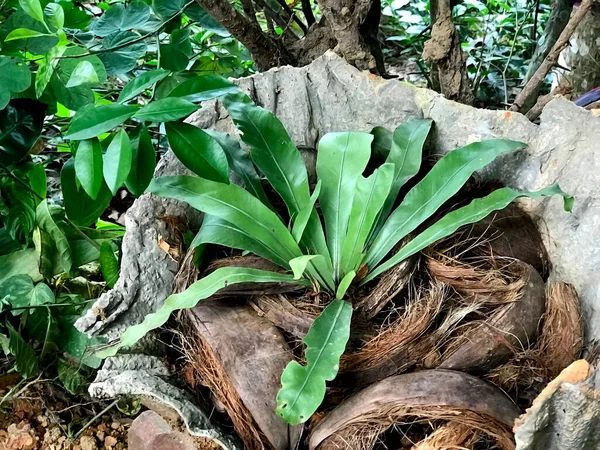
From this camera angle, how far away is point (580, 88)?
4.86 ft

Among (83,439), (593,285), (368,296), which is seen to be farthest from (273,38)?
(83,439)

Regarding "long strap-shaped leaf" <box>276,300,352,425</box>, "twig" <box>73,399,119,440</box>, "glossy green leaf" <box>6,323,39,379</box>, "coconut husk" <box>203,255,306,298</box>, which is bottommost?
"twig" <box>73,399,119,440</box>

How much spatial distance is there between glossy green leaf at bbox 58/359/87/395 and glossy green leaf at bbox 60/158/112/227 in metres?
0.34

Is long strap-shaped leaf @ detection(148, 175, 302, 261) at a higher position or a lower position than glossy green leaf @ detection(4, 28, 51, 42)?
lower

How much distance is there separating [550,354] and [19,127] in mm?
1010

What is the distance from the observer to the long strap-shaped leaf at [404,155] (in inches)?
35.5

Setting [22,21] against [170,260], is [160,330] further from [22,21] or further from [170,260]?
[22,21]

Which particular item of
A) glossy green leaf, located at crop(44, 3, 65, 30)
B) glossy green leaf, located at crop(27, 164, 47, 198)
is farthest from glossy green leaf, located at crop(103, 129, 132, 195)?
glossy green leaf, located at crop(27, 164, 47, 198)

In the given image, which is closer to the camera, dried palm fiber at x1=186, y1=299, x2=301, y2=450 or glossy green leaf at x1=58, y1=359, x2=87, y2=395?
dried palm fiber at x1=186, y1=299, x2=301, y2=450

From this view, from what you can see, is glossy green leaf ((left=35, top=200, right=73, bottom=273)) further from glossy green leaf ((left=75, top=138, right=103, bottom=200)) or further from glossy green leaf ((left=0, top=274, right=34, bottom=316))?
glossy green leaf ((left=75, top=138, right=103, bottom=200))

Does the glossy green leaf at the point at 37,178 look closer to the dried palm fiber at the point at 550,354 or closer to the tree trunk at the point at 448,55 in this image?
the tree trunk at the point at 448,55

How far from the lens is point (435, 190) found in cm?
86

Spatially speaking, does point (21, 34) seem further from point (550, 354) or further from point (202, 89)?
point (550, 354)

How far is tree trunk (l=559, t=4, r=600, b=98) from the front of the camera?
Result: 1.41m
